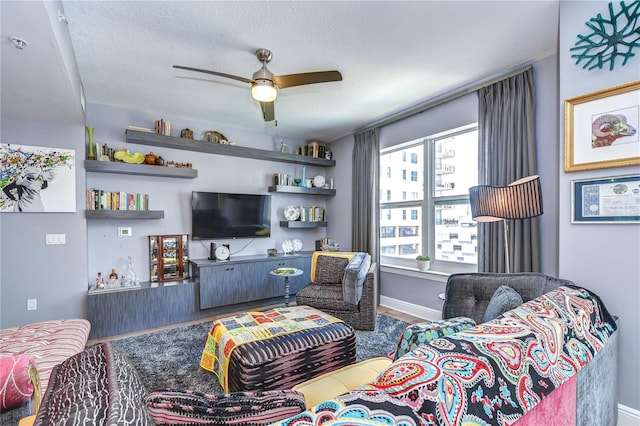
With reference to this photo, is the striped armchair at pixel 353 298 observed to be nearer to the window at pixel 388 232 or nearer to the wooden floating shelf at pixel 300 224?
the window at pixel 388 232

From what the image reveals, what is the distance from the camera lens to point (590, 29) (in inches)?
70.7

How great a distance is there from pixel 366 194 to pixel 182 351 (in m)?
Result: 2.97

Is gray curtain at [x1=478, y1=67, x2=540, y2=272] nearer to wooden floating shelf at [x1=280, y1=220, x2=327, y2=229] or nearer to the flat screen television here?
wooden floating shelf at [x1=280, y1=220, x2=327, y2=229]

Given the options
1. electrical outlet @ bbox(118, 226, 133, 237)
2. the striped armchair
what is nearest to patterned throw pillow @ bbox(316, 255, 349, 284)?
the striped armchair

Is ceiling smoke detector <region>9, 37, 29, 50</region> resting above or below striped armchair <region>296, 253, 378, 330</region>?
above

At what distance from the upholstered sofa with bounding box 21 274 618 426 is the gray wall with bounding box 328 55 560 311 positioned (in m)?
1.67

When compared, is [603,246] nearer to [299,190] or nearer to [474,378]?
[474,378]

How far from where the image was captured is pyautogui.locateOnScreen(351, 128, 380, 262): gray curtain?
4191 millimetres

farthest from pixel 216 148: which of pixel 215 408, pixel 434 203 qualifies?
pixel 215 408

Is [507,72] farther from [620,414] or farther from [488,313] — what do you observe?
[620,414]

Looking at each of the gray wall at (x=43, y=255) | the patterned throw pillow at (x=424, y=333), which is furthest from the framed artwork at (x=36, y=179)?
the patterned throw pillow at (x=424, y=333)

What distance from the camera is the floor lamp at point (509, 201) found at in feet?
6.53

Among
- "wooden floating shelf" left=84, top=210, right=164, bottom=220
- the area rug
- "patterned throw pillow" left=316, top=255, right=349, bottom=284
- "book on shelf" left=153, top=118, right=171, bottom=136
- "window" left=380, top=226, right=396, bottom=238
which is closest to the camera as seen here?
the area rug

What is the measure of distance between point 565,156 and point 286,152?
3647 millimetres
